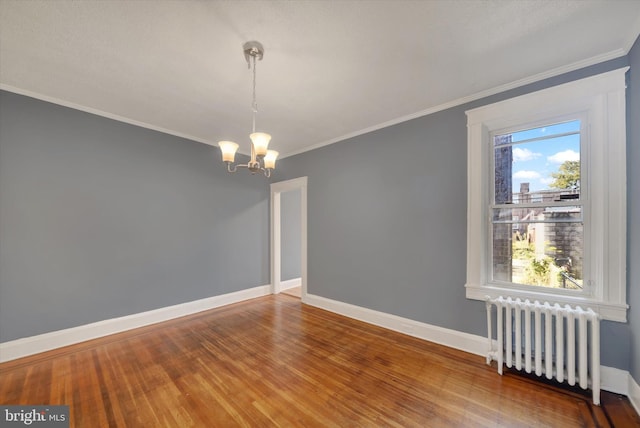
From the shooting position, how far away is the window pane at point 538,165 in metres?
2.11

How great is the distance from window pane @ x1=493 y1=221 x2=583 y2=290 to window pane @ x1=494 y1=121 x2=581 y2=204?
238 mm

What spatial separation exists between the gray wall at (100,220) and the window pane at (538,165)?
13.0 feet

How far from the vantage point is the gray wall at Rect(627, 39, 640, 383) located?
170 cm

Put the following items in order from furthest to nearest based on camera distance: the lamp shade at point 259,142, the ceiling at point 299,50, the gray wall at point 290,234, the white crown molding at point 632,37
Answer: the gray wall at point 290,234, the lamp shade at point 259,142, the white crown molding at point 632,37, the ceiling at point 299,50

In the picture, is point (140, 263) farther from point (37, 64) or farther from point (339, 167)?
point (339, 167)

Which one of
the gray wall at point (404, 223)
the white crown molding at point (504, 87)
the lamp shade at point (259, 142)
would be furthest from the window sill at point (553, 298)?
the lamp shade at point (259, 142)

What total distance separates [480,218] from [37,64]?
174 inches

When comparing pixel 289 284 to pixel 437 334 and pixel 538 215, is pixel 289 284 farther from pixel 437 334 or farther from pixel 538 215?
pixel 538 215

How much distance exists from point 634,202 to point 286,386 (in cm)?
311

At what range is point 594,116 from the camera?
1.94m

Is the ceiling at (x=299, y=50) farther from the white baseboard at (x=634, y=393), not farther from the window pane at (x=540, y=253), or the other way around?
the white baseboard at (x=634, y=393)

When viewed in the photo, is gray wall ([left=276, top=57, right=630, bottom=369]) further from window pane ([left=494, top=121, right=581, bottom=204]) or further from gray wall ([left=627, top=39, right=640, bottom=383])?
window pane ([left=494, top=121, right=581, bottom=204])

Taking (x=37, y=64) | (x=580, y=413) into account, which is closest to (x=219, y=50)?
(x=37, y=64)

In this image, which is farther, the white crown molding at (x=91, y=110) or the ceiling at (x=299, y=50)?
the white crown molding at (x=91, y=110)
